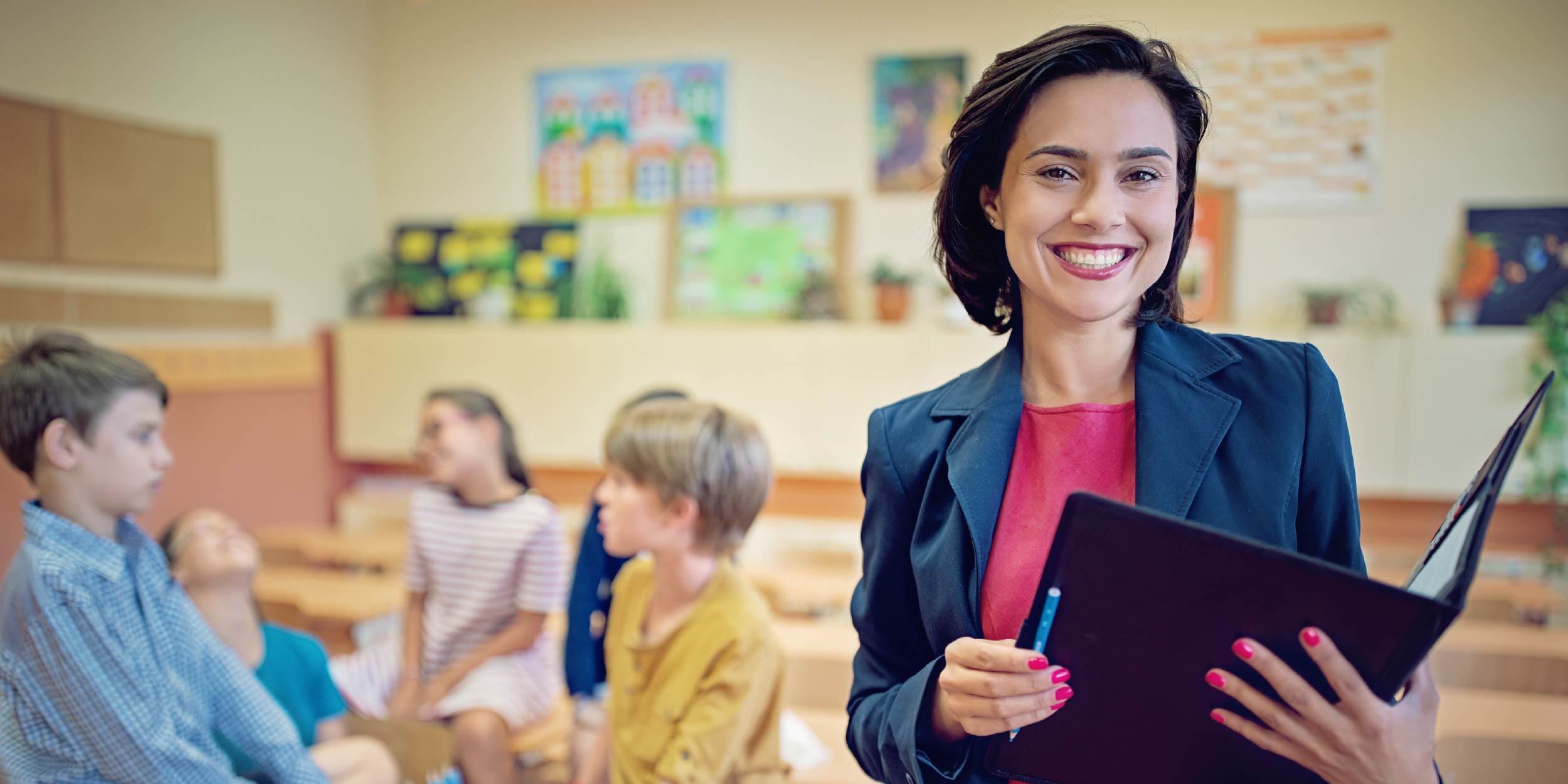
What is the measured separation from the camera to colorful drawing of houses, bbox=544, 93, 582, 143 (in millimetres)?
4500

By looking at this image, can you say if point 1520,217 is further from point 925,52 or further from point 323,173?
point 323,173

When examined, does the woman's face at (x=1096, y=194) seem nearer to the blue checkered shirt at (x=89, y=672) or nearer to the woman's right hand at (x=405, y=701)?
the blue checkered shirt at (x=89, y=672)

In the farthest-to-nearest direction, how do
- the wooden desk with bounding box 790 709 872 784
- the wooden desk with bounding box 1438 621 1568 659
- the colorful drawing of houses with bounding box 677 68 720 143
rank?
1. the colorful drawing of houses with bounding box 677 68 720 143
2. the wooden desk with bounding box 1438 621 1568 659
3. the wooden desk with bounding box 790 709 872 784

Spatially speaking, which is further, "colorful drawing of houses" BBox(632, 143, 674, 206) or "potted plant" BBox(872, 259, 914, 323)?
"colorful drawing of houses" BBox(632, 143, 674, 206)

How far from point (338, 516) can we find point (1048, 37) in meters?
4.46

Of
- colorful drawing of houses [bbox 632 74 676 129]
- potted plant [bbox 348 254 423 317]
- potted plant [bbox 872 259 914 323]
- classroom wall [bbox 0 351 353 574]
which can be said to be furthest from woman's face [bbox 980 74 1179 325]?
potted plant [bbox 348 254 423 317]

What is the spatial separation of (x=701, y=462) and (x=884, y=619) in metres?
0.76

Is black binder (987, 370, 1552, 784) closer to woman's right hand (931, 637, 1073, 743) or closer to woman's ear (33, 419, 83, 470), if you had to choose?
woman's right hand (931, 637, 1073, 743)

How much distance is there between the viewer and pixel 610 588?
2.40 metres

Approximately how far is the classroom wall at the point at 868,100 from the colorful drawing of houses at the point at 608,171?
0.45 feet

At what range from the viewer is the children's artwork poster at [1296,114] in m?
3.66

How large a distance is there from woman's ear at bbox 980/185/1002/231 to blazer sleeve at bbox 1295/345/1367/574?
33cm

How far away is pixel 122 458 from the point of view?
4.72ft

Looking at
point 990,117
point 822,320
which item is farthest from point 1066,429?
point 822,320
